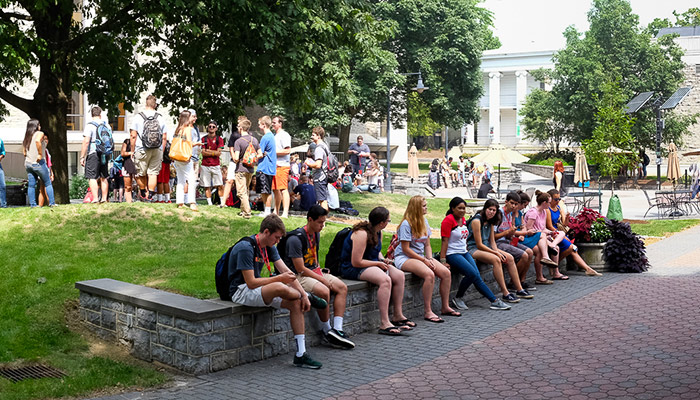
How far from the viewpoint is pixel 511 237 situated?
12.2 meters

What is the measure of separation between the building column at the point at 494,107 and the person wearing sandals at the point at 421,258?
252 ft

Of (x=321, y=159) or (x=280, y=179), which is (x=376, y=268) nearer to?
(x=280, y=179)

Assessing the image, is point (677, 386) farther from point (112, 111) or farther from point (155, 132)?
point (112, 111)

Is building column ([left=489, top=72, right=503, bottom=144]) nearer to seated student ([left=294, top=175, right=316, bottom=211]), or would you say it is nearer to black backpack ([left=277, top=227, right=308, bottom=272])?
seated student ([left=294, top=175, right=316, bottom=211])

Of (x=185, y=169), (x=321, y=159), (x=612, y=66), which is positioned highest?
(x=612, y=66)

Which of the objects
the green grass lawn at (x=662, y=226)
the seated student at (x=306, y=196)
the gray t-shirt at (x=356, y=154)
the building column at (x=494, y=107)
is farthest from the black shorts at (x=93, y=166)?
the building column at (x=494, y=107)

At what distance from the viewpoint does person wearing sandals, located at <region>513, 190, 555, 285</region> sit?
483 inches

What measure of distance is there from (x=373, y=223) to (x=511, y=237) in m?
→ 3.72

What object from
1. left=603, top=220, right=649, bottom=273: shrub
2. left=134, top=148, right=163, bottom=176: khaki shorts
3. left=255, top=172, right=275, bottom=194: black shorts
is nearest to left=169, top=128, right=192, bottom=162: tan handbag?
left=134, top=148, right=163, bottom=176: khaki shorts

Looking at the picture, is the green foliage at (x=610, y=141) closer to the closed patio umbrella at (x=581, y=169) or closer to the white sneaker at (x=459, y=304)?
the closed patio umbrella at (x=581, y=169)

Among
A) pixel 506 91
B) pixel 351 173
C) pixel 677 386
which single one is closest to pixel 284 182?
pixel 677 386

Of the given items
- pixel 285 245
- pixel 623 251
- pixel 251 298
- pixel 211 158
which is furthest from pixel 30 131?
pixel 623 251

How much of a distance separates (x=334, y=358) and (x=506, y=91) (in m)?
82.4

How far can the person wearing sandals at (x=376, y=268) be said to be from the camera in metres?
8.97
